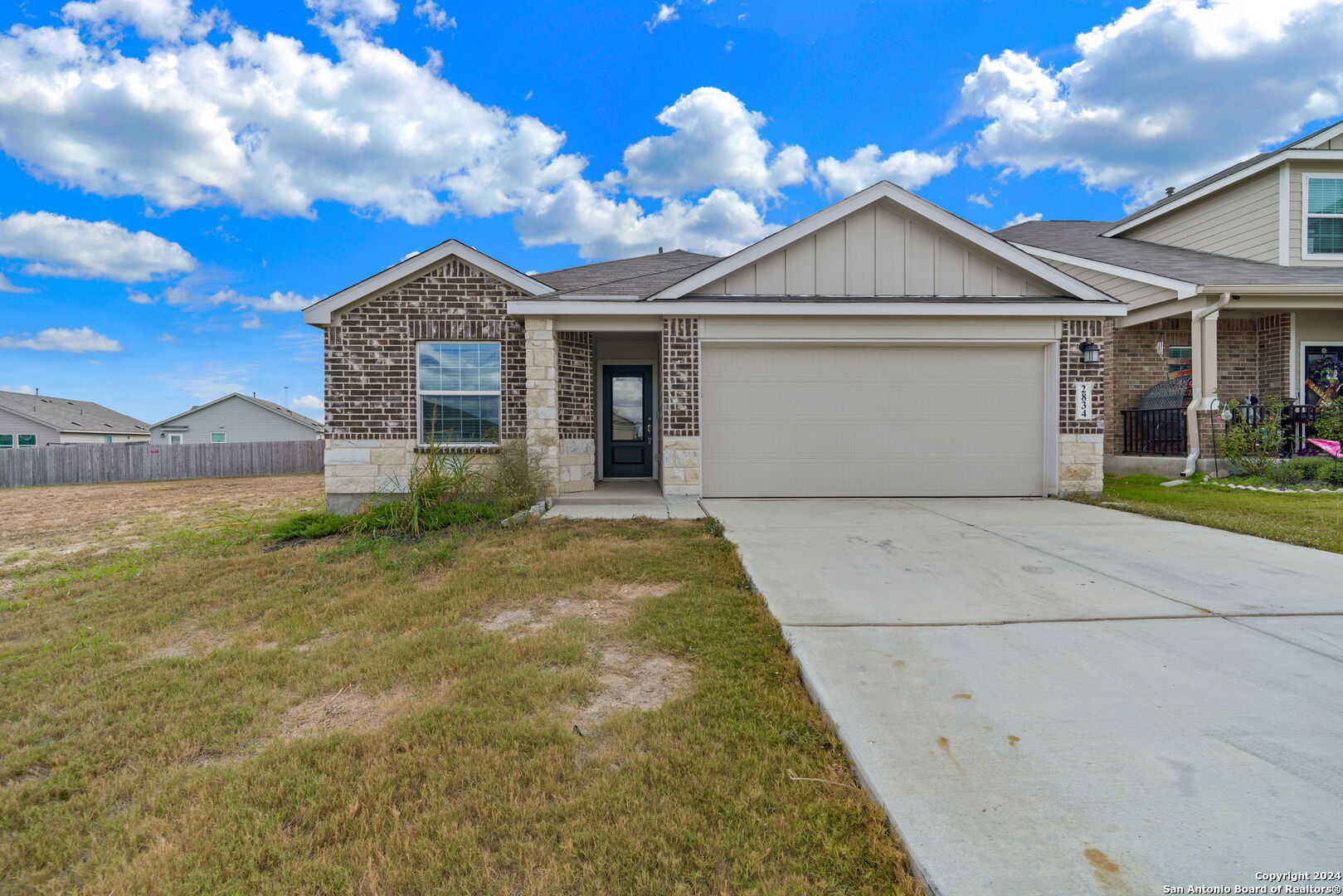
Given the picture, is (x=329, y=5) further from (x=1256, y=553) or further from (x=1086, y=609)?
(x=1256, y=553)

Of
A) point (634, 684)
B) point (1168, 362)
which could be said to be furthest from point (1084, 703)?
point (1168, 362)

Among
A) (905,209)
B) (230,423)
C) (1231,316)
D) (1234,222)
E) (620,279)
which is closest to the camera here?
(905,209)

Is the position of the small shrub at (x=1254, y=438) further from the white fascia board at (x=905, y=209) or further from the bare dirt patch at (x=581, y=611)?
the bare dirt patch at (x=581, y=611)

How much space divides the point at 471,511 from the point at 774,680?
548cm

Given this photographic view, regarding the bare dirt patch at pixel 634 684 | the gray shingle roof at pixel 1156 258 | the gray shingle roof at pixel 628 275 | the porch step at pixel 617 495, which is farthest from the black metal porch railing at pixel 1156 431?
the bare dirt patch at pixel 634 684

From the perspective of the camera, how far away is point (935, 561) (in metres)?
5.12

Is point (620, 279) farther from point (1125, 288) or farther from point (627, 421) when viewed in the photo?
point (1125, 288)

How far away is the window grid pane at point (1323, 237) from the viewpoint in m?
11.6

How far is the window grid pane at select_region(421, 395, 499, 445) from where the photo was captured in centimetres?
929

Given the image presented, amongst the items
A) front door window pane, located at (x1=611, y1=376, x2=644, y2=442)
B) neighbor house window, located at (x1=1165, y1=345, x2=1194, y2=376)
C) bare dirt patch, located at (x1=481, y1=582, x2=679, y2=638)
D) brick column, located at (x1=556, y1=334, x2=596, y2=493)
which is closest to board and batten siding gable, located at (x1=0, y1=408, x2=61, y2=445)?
front door window pane, located at (x1=611, y1=376, x2=644, y2=442)

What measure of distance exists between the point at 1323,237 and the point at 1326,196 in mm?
804

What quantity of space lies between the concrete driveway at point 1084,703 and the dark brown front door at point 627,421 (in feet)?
20.4

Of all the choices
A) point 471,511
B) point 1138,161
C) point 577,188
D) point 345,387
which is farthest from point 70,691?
point 1138,161

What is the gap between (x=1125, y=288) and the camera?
454 inches
